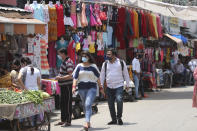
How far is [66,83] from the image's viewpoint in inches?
412

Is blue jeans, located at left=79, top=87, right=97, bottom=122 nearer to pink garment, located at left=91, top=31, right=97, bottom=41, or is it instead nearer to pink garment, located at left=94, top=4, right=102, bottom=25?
pink garment, located at left=91, top=31, right=97, bottom=41

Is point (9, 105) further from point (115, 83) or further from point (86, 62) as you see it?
point (115, 83)

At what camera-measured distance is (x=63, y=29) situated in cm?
1491

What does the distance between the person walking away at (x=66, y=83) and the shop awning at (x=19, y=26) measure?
42.5 inches

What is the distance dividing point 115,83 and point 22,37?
4.27 meters

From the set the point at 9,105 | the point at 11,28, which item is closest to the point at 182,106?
the point at 11,28

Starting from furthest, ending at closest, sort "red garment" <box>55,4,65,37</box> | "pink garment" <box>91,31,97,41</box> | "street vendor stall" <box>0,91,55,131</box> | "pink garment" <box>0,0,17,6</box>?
"pink garment" <box>91,31,97,41</box>
"red garment" <box>55,4,65,37</box>
"pink garment" <box>0,0,17,6</box>
"street vendor stall" <box>0,91,55,131</box>

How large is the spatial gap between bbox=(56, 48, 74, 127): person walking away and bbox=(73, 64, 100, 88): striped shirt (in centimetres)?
52

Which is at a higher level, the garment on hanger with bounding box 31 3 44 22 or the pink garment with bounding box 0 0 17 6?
the pink garment with bounding box 0 0 17 6

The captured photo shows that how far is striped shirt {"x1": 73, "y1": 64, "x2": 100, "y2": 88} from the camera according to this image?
32.3 feet

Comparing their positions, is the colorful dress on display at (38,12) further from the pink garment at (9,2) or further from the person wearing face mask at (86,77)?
the person wearing face mask at (86,77)

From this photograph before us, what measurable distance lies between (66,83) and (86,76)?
82 centimetres

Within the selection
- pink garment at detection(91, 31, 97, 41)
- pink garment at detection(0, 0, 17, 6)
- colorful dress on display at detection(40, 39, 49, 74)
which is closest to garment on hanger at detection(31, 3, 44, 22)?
pink garment at detection(0, 0, 17, 6)

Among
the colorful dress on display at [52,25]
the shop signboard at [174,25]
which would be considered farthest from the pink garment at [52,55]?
the shop signboard at [174,25]
